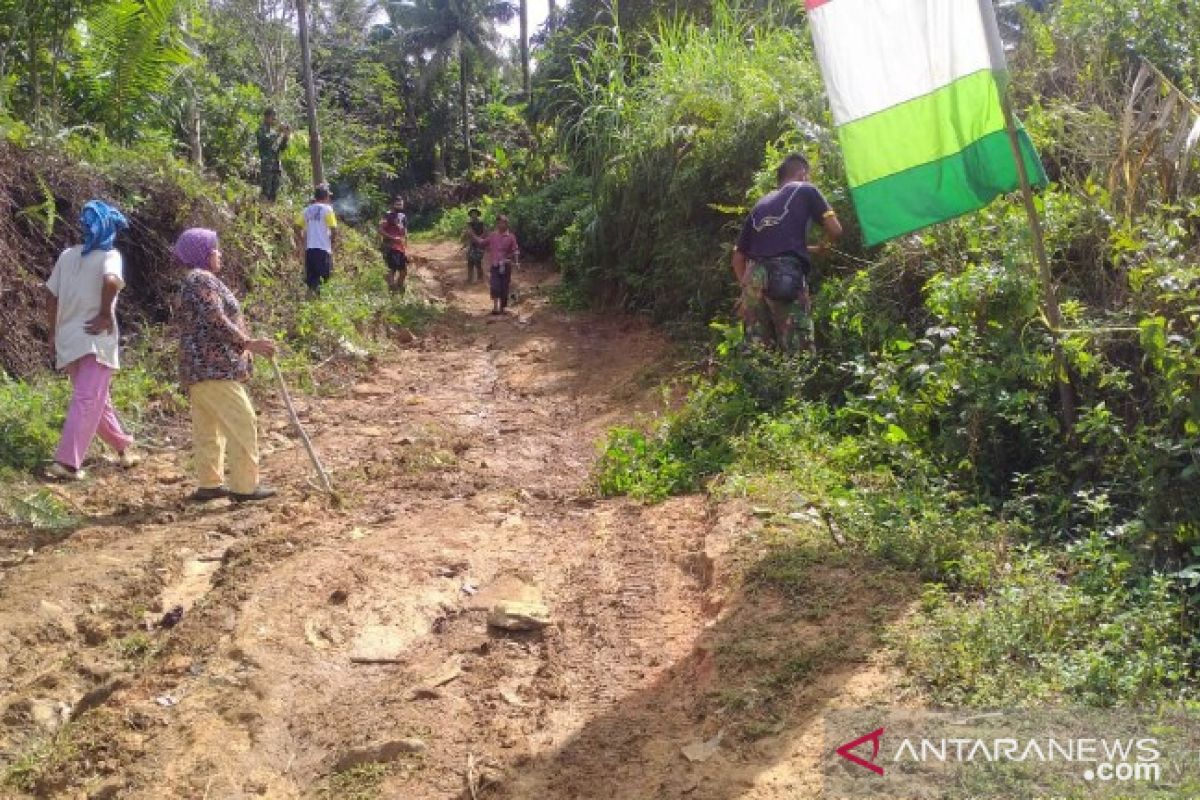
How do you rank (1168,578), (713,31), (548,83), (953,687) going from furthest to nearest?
(548,83), (713,31), (1168,578), (953,687)

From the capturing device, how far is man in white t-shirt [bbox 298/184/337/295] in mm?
11453

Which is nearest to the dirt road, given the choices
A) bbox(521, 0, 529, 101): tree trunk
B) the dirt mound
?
the dirt mound

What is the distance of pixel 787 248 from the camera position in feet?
21.0

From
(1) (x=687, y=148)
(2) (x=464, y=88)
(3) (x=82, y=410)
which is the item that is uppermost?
(2) (x=464, y=88)

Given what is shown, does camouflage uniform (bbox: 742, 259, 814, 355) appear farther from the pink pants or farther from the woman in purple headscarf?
the pink pants

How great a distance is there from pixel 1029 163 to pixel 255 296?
25.2 ft

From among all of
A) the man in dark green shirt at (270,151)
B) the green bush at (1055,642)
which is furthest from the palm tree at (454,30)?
the green bush at (1055,642)

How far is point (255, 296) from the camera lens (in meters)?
10.2

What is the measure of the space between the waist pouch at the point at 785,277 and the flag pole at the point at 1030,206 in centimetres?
191

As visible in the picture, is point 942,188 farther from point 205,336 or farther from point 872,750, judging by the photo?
point 205,336

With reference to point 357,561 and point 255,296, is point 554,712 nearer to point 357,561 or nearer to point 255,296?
point 357,561

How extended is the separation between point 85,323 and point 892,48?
15.4 ft

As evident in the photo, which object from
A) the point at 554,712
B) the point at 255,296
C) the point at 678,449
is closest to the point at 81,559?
the point at 554,712
